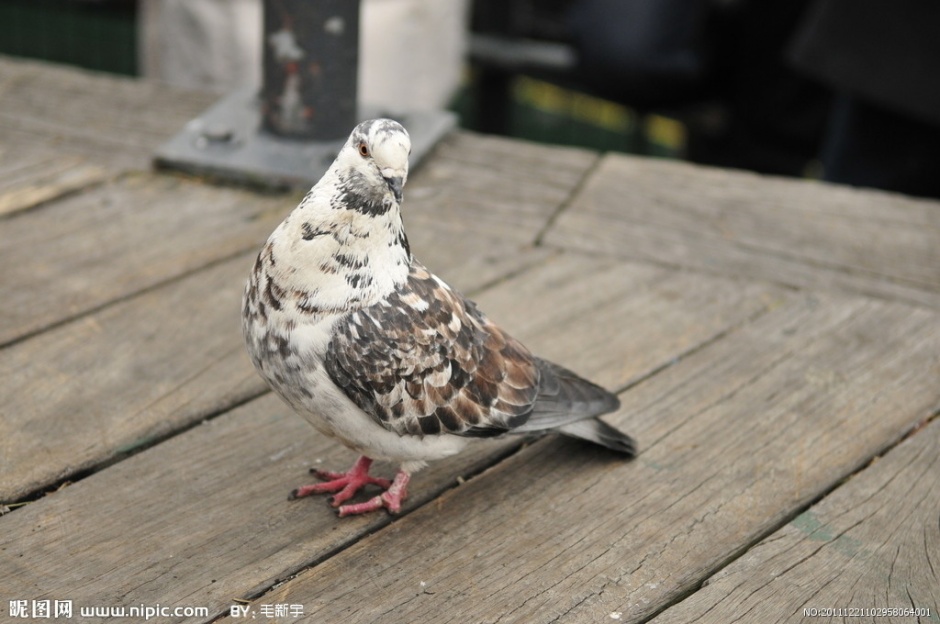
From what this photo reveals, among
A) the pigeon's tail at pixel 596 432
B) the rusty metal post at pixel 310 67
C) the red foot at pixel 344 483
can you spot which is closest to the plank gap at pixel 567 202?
the rusty metal post at pixel 310 67

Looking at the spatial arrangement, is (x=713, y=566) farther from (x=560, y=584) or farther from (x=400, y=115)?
(x=400, y=115)

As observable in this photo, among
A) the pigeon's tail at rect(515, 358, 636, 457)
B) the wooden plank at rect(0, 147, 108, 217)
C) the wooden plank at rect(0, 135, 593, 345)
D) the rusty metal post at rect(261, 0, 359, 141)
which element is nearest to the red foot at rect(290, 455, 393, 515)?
the pigeon's tail at rect(515, 358, 636, 457)

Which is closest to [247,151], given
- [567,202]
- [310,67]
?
[310,67]

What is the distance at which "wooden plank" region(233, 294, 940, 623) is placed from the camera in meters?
→ 2.10

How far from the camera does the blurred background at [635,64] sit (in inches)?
162

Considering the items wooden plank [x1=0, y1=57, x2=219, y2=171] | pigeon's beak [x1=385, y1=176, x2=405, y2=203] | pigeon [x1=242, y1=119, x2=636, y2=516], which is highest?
pigeon's beak [x1=385, y1=176, x2=405, y2=203]

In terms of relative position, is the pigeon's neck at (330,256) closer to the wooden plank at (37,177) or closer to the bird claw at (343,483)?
the bird claw at (343,483)

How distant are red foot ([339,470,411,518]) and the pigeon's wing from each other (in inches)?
5.9

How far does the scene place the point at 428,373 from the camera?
2250 mm

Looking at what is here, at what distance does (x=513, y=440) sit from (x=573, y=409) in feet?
0.78

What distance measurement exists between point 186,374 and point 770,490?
138cm

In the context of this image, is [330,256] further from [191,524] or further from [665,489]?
[665,489]

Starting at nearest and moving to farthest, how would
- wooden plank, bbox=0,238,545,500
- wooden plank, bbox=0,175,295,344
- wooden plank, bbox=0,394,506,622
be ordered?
wooden plank, bbox=0,394,506,622 → wooden plank, bbox=0,238,545,500 → wooden plank, bbox=0,175,295,344

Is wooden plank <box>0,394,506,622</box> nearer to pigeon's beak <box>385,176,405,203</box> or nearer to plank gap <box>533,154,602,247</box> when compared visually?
pigeon's beak <box>385,176,405,203</box>
